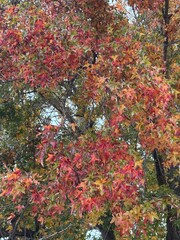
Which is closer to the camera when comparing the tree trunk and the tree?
the tree

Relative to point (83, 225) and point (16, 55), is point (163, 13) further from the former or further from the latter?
point (83, 225)

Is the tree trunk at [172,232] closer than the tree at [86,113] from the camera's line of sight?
No

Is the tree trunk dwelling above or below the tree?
below

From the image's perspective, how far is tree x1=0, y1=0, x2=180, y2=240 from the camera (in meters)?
3.21

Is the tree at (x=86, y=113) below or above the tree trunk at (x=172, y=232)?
above

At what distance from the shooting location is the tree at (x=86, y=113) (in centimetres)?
321

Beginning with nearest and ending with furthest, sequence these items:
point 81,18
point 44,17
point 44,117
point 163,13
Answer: point 44,17 < point 81,18 < point 163,13 < point 44,117

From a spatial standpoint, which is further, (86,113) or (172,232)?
(172,232)

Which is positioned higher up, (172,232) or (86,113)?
(86,113)

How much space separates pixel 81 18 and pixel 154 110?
7.11 ft

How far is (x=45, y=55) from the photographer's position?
3979 millimetres

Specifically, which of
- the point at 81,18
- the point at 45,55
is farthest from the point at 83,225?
the point at 81,18

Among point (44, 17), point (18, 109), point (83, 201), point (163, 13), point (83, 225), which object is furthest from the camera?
point (18, 109)

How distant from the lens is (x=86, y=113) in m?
5.94
